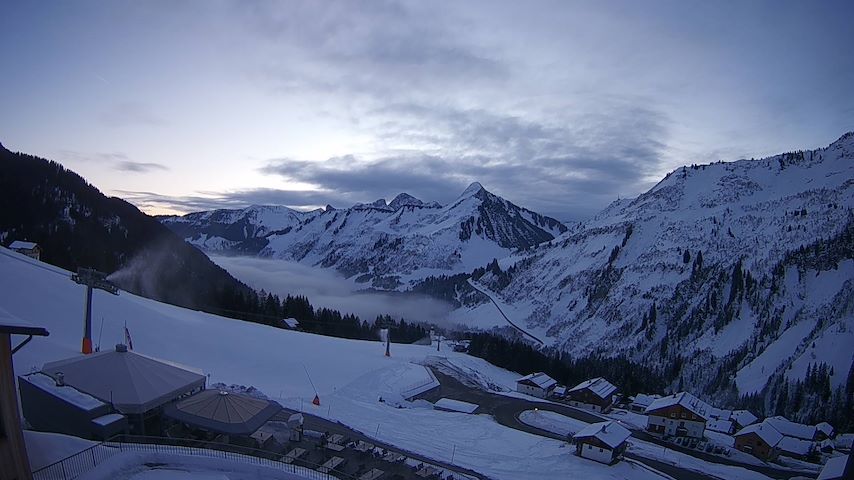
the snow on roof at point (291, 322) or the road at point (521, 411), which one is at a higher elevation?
the snow on roof at point (291, 322)

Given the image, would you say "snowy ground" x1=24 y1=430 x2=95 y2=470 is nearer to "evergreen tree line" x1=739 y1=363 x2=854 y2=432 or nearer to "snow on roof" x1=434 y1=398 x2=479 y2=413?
"snow on roof" x1=434 y1=398 x2=479 y2=413

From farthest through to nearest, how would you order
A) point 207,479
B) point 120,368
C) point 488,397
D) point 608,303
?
1. point 608,303
2. point 488,397
3. point 120,368
4. point 207,479

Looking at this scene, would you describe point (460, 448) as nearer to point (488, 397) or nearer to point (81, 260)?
point (488, 397)

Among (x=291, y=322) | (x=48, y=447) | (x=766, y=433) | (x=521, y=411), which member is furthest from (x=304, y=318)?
(x=48, y=447)

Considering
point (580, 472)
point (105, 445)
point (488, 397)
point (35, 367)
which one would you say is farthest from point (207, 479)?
point (488, 397)

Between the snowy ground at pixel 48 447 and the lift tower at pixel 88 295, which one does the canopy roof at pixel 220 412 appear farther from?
the lift tower at pixel 88 295

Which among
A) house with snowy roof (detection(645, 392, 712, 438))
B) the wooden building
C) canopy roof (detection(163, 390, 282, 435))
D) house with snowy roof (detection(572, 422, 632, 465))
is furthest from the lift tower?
house with snowy roof (detection(645, 392, 712, 438))

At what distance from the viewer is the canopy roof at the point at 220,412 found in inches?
768

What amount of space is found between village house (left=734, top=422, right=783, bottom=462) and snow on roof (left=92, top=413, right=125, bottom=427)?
5472 centimetres

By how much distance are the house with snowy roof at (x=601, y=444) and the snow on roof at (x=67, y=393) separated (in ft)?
94.6

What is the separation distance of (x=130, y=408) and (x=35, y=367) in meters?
8.45

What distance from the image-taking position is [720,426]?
199 feet

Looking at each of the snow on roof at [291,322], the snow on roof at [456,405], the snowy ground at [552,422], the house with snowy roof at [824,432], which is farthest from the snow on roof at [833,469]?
the snow on roof at [291,322]

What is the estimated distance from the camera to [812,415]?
3221 inches
